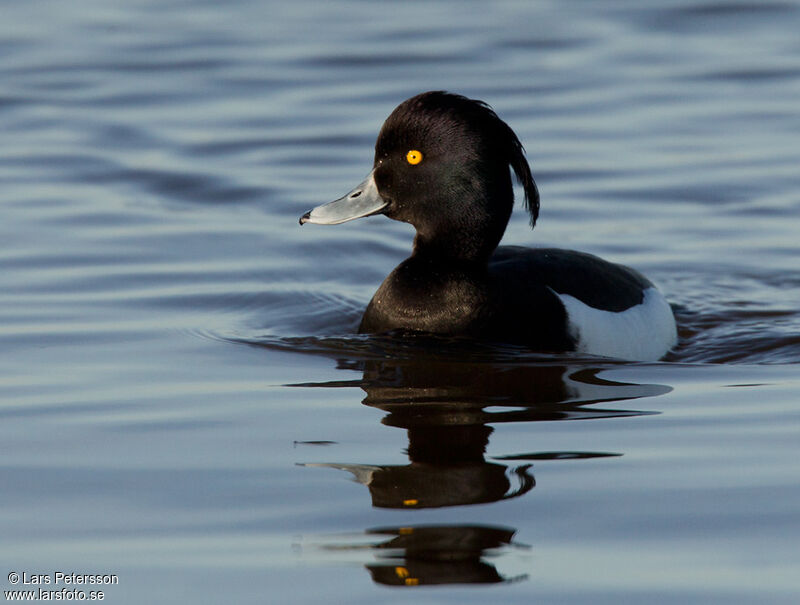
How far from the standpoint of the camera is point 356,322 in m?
7.26

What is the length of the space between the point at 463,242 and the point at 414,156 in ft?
1.35

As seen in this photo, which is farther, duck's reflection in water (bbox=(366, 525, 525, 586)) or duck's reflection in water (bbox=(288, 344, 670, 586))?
duck's reflection in water (bbox=(288, 344, 670, 586))

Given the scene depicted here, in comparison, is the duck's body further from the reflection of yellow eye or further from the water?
the water

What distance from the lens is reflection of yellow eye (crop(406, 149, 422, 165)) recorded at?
6.27 meters

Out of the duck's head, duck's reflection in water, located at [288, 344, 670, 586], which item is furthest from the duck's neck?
duck's reflection in water, located at [288, 344, 670, 586]

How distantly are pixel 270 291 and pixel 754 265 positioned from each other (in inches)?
107

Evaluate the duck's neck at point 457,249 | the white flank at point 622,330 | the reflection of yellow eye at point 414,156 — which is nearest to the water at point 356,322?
the white flank at point 622,330

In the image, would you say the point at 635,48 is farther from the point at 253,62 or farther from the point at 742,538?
the point at 742,538

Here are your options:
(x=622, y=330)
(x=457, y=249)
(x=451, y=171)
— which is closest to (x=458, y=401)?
(x=457, y=249)

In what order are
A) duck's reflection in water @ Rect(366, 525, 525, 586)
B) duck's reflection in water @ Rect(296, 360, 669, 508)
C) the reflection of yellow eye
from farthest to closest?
the reflection of yellow eye, duck's reflection in water @ Rect(296, 360, 669, 508), duck's reflection in water @ Rect(366, 525, 525, 586)

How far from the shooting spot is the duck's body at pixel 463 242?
6148 mm

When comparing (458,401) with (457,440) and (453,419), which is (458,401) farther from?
(457,440)

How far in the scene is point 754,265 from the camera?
8344 millimetres

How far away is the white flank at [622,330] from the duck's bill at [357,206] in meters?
0.89
